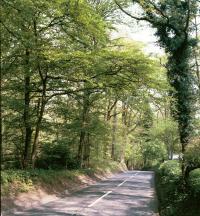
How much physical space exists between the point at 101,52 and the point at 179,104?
17.4ft

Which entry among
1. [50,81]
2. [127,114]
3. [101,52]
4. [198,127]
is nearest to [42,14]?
[101,52]

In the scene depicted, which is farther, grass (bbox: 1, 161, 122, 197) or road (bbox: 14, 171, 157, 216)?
grass (bbox: 1, 161, 122, 197)

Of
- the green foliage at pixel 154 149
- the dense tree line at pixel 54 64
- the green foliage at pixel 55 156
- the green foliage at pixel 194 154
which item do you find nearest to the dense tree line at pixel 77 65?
the dense tree line at pixel 54 64

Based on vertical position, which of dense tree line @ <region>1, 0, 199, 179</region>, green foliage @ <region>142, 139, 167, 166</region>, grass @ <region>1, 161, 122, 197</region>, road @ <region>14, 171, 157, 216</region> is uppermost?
dense tree line @ <region>1, 0, 199, 179</region>

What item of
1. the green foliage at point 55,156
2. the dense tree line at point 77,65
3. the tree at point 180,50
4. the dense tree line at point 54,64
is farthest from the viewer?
the green foliage at point 55,156

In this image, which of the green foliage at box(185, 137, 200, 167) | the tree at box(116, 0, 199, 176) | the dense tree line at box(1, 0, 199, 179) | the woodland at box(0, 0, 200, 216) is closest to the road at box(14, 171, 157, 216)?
the woodland at box(0, 0, 200, 216)

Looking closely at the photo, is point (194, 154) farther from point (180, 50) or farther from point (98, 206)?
point (180, 50)

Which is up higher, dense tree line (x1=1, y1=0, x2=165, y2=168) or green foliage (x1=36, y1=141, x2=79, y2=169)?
dense tree line (x1=1, y1=0, x2=165, y2=168)

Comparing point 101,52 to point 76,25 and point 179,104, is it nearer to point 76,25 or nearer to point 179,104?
point 76,25

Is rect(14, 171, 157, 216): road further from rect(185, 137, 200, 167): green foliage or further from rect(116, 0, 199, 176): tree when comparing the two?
rect(116, 0, 199, 176): tree

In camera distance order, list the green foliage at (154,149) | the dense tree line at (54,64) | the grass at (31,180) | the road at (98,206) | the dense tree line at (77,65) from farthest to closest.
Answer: the green foliage at (154,149)
the dense tree line at (77,65)
the dense tree line at (54,64)
the grass at (31,180)
the road at (98,206)

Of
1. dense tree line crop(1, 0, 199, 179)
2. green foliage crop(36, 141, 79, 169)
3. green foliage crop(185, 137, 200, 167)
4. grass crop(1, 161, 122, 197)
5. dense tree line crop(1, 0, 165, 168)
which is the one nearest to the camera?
green foliage crop(185, 137, 200, 167)

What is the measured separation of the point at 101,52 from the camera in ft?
58.9

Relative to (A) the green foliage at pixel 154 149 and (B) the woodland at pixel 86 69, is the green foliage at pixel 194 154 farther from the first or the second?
(A) the green foliage at pixel 154 149
